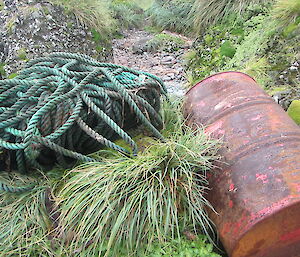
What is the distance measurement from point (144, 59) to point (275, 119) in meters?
6.26

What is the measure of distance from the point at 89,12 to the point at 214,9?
2779mm

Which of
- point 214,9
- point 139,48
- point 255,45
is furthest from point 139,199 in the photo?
point 139,48

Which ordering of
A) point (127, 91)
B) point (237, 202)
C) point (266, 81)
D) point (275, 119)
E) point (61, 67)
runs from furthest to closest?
point (266, 81), point (61, 67), point (127, 91), point (275, 119), point (237, 202)

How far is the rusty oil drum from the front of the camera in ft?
5.15

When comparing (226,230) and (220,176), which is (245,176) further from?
(226,230)

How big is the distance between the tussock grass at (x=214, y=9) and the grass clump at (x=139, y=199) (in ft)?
16.7

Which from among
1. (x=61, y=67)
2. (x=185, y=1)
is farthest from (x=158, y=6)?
(x=61, y=67)

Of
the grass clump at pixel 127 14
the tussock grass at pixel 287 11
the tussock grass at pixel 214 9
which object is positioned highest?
the tussock grass at pixel 287 11

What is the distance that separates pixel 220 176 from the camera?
1861mm

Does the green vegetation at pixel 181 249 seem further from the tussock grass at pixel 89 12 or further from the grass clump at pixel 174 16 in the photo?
the grass clump at pixel 174 16

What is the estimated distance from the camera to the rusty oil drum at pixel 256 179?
1570 mm

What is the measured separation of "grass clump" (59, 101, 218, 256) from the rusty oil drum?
0.12m

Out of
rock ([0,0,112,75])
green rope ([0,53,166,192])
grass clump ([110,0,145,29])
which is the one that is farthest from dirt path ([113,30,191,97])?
green rope ([0,53,166,192])

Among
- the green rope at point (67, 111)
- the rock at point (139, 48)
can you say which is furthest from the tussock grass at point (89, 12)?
the green rope at point (67, 111)
